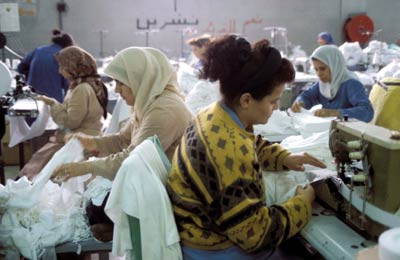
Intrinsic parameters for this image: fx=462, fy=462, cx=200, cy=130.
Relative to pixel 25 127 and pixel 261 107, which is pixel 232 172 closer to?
pixel 261 107

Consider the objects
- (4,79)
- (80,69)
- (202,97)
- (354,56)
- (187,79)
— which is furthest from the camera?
(354,56)

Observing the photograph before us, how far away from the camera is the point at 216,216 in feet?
4.19

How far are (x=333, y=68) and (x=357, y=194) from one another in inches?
67.8

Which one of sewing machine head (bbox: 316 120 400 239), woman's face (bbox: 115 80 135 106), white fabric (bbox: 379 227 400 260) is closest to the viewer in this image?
white fabric (bbox: 379 227 400 260)

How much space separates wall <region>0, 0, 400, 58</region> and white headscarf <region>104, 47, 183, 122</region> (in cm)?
448

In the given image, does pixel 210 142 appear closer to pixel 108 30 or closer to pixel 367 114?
pixel 367 114

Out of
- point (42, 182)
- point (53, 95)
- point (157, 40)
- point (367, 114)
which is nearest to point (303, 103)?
point (367, 114)

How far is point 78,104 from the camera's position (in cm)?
297

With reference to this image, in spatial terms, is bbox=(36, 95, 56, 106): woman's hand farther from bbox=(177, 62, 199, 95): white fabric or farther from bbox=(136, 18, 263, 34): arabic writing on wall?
bbox=(136, 18, 263, 34): arabic writing on wall

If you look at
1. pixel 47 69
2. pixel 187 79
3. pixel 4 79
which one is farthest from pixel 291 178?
pixel 47 69

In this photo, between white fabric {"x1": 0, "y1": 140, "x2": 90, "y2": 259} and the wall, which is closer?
white fabric {"x1": 0, "y1": 140, "x2": 90, "y2": 259}

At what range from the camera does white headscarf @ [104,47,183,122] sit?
204 cm

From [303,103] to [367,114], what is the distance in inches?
22.9

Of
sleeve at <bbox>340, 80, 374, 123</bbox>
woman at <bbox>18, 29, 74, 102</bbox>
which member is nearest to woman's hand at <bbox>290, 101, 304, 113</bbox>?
sleeve at <bbox>340, 80, 374, 123</bbox>
